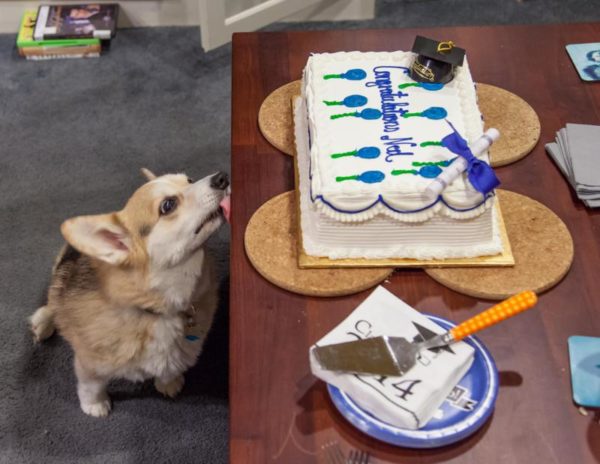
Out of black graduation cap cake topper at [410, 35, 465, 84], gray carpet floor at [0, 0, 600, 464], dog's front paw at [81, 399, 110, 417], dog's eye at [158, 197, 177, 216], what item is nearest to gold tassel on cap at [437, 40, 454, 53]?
black graduation cap cake topper at [410, 35, 465, 84]

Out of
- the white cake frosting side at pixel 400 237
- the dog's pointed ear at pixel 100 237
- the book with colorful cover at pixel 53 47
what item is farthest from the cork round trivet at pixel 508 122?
the book with colorful cover at pixel 53 47

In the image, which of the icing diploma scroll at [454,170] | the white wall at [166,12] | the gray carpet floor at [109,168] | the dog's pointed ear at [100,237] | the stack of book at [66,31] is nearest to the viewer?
the icing diploma scroll at [454,170]

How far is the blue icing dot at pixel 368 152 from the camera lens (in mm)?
1291

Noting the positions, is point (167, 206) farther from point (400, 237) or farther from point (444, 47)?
point (444, 47)

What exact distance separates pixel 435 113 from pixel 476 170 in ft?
0.61

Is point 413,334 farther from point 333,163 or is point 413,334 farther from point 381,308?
point 333,163

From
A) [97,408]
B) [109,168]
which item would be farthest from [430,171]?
[109,168]

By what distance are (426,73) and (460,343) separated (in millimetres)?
571

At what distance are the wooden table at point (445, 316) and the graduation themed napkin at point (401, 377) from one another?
0.06 m

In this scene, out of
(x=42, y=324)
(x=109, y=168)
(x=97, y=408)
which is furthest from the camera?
(x=109, y=168)

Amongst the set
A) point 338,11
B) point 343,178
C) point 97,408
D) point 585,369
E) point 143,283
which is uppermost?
point 343,178

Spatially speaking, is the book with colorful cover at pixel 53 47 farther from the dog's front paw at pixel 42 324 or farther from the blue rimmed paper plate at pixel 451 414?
the blue rimmed paper plate at pixel 451 414

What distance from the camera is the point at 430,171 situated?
126 cm

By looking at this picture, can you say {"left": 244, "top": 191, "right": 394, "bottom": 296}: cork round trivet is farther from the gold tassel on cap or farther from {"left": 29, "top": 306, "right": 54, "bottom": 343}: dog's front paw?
{"left": 29, "top": 306, "right": 54, "bottom": 343}: dog's front paw
